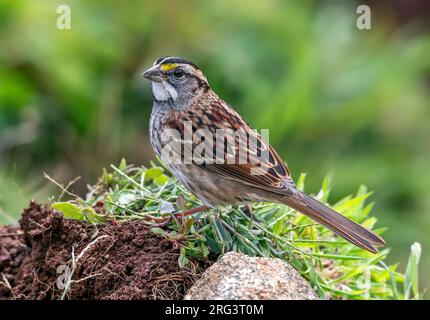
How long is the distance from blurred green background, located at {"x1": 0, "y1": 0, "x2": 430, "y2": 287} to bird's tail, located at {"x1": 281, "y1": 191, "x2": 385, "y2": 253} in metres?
2.45

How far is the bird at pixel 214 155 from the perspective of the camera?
3605 millimetres

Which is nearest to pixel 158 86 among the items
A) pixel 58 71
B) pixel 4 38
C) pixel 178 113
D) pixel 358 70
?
pixel 178 113

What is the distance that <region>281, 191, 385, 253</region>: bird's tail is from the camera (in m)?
3.47

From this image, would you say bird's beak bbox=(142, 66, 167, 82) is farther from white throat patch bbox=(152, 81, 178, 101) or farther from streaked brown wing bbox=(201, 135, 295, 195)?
Result: streaked brown wing bbox=(201, 135, 295, 195)

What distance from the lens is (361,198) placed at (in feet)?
13.3

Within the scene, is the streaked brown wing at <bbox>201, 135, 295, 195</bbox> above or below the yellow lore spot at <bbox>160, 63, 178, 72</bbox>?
below

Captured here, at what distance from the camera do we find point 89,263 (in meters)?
3.22

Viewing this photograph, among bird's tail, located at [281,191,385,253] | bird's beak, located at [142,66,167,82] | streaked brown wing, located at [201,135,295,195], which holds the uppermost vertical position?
bird's beak, located at [142,66,167,82]

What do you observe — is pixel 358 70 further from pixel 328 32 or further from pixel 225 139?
pixel 225 139

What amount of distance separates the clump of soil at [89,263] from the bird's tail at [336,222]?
58cm

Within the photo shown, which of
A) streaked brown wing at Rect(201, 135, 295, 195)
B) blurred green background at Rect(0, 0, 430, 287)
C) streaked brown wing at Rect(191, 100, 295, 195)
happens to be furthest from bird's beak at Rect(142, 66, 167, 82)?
blurred green background at Rect(0, 0, 430, 287)

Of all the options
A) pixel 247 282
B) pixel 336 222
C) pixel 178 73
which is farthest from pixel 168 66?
pixel 247 282

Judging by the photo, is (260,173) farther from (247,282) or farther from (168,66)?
(247,282)

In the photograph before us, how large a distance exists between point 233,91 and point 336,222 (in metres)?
3.34
